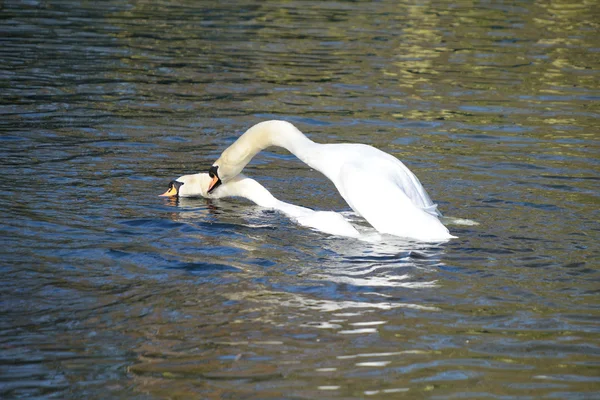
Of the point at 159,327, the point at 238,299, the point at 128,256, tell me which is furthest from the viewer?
the point at 128,256

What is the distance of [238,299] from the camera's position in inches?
261

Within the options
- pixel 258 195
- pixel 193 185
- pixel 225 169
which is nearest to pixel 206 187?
pixel 193 185

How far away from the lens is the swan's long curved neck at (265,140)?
30.4ft

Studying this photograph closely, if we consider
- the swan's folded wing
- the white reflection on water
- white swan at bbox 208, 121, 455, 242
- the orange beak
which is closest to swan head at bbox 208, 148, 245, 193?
white swan at bbox 208, 121, 455, 242

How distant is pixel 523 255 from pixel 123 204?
380 centimetres

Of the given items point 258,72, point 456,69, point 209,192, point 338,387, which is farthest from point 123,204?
point 456,69

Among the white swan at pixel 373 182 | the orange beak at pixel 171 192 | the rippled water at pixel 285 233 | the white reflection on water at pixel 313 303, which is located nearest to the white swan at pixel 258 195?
the orange beak at pixel 171 192

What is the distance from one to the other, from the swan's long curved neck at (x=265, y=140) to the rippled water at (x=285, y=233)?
0.52m

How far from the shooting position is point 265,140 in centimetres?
955

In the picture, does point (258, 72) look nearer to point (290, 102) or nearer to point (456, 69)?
point (290, 102)

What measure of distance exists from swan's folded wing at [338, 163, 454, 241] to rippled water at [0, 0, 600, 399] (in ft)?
0.46

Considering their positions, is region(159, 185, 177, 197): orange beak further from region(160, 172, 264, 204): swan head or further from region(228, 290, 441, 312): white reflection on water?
region(228, 290, 441, 312): white reflection on water

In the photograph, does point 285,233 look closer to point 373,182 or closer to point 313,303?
point 373,182

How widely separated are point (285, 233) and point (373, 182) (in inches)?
35.1
